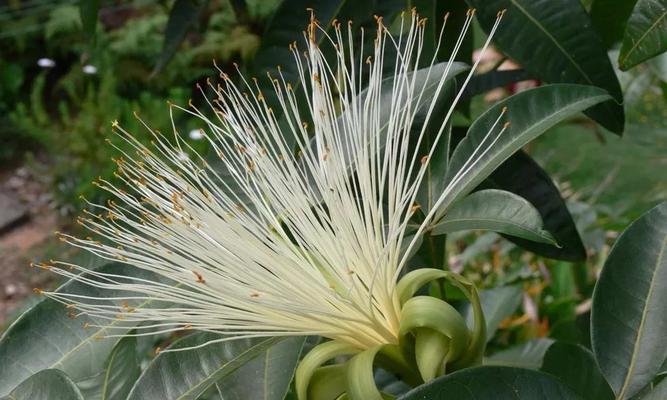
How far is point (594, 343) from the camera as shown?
500mm

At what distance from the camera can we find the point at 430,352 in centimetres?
53

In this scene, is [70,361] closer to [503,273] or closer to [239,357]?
[239,357]

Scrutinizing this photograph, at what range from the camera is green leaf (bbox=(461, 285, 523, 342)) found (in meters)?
1.13

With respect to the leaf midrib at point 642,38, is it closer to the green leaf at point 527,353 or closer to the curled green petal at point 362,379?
the curled green petal at point 362,379

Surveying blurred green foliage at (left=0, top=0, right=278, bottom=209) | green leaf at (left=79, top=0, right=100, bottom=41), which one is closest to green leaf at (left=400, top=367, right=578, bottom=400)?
green leaf at (left=79, top=0, right=100, bottom=41)

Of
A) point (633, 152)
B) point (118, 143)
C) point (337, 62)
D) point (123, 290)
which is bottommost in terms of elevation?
point (118, 143)

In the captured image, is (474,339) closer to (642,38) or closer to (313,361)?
(313,361)

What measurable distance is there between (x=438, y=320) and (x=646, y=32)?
288 mm

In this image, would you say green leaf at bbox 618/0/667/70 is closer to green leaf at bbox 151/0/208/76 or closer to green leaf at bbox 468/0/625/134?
green leaf at bbox 468/0/625/134

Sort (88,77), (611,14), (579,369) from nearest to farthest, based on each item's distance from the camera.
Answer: (579,369), (611,14), (88,77)

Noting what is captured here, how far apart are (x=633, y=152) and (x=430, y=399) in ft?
7.03

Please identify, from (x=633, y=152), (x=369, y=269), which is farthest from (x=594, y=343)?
(x=633, y=152)

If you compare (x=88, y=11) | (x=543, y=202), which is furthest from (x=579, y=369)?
(x=88, y=11)

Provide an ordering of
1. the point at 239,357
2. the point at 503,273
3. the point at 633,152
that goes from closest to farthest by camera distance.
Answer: the point at 239,357
the point at 503,273
the point at 633,152
